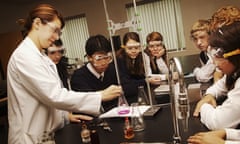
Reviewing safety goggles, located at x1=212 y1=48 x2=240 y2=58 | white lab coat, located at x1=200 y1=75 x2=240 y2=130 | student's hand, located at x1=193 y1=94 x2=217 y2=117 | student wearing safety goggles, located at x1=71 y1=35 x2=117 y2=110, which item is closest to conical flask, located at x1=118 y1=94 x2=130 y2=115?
student wearing safety goggles, located at x1=71 y1=35 x2=117 y2=110

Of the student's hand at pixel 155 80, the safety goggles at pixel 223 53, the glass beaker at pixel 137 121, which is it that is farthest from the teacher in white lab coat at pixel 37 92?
the student's hand at pixel 155 80

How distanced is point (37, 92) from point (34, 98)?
2.6 inches

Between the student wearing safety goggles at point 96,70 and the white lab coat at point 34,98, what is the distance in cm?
52

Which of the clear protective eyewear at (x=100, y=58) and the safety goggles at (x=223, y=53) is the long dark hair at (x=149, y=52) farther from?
the safety goggles at (x=223, y=53)

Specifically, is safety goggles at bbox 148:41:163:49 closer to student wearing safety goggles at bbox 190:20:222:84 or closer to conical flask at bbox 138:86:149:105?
student wearing safety goggles at bbox 190:20:222:84

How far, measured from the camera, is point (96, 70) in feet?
6.38

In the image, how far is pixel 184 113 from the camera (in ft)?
2.77

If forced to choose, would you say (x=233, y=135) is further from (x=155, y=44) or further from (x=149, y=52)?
(x=155, y=44)

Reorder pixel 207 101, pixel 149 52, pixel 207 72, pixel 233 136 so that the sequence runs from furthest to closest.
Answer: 1. pixel 149 52
2. pixel 207 72
3. pixel 207 101
4. pixel 233 136

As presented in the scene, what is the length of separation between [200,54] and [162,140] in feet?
4.98

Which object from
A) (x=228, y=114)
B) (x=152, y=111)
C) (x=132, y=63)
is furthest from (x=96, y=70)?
(x=228, y=114)

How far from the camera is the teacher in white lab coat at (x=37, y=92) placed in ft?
3.91

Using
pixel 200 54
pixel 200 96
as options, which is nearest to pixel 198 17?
pixel 200 54

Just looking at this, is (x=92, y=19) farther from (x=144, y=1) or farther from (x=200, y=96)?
(x=200, y=96)
